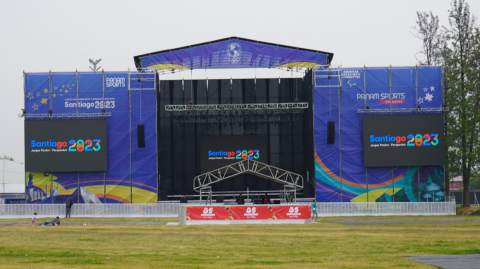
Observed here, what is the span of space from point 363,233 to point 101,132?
2494 centimetres

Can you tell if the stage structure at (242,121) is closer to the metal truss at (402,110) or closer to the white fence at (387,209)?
the metal truss at (402,110)

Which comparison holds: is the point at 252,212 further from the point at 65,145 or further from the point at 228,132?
the point at 65,145

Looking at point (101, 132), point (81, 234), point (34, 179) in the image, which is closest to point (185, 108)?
point (101, 132)

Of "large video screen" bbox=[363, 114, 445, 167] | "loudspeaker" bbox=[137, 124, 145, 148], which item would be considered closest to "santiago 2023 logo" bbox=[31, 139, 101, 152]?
"loudspeaker" bbox=[137, 124, 145, 148]

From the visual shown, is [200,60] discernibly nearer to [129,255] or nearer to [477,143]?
[477,143]

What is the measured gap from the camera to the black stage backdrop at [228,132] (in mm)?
45750

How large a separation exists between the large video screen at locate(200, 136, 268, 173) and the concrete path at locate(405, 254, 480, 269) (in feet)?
94.3

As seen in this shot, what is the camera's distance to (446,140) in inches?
1742

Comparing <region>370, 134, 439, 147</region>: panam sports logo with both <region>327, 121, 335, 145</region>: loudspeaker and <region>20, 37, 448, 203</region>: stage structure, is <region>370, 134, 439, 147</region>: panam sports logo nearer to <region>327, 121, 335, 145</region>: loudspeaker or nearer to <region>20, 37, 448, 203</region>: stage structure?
<region>20, 37, 448, 203</region>: stage structure

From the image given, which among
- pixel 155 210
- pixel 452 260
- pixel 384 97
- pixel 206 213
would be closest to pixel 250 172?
pixel 155 210

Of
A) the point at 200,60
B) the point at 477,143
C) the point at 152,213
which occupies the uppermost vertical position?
the point at 200,60

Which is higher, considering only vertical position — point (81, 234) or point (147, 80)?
point (147, 80)

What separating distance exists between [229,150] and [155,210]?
8915 mm

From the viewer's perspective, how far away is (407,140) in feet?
134
